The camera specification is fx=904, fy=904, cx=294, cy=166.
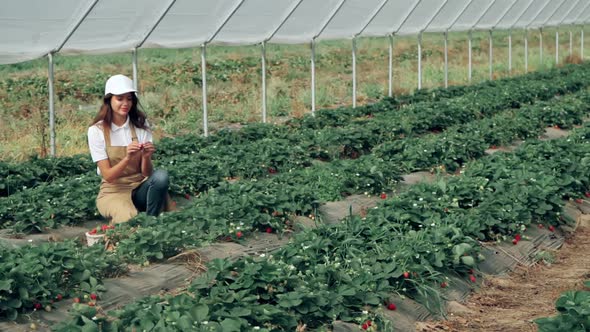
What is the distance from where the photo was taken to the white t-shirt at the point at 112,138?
633 cm

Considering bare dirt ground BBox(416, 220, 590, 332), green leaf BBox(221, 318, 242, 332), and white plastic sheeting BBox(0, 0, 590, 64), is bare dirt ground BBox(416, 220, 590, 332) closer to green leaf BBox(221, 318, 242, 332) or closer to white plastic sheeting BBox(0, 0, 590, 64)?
green leaf BBox(221, 318, 242, 332)

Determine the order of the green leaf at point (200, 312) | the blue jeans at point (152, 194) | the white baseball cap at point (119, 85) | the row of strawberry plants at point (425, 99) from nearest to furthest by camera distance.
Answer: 1. the green leaf at point (200, 312)
2. the white baseball cap at point (119, 85)
3. the blue jeans at point (152, 194)
4. the row of strawberry plants at point (425, 99)

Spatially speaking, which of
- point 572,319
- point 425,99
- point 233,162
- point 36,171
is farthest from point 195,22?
point 572,319

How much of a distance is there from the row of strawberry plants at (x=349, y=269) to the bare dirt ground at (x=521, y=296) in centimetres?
21

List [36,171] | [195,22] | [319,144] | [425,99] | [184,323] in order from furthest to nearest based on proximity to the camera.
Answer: [425,99], [195,22], [319,144], [36,171], [184,323]

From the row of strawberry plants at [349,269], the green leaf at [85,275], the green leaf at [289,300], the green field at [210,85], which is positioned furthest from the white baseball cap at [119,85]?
the green field at [210,85]

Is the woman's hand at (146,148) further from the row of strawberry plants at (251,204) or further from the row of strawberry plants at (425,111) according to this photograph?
the row of strawberry plants at (425,111)

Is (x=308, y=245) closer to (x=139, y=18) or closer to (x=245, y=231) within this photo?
(x=245, y=231)

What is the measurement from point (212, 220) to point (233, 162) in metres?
2.56

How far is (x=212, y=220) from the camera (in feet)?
19.1

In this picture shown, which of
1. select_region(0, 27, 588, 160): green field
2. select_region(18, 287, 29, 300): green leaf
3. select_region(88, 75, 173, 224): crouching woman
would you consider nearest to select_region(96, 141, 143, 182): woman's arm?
select_region(88, 75, 173, 224): crouching woman

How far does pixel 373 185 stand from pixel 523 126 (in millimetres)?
4248

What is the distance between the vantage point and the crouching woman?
627 cm

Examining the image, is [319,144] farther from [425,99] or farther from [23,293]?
[425,99]
